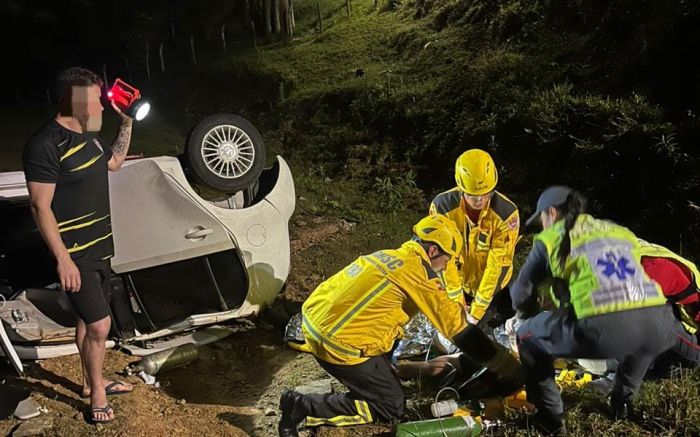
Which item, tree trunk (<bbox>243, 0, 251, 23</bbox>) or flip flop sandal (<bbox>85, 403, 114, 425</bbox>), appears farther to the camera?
tree trunk (<bbox>243, 0, 251, 23</bbox>)

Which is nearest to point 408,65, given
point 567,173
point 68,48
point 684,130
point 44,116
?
point 567,173

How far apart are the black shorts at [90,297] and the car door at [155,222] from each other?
31.2 inches

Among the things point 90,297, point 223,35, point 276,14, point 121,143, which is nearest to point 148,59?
point 223,35

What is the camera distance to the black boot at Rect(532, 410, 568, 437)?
3059mm

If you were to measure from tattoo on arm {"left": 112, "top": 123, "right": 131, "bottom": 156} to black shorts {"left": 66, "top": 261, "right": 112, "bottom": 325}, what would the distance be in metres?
0.76

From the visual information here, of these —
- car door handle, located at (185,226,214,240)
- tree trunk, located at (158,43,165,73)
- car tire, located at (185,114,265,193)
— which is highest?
tree trunk, located at (158,43,165,73)

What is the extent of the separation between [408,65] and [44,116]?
9.95 meters

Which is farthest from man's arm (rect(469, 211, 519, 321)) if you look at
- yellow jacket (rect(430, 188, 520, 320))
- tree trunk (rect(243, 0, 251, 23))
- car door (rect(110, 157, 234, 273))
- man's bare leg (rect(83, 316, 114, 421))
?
tree trunk (rect(243, 0, 251, 23))

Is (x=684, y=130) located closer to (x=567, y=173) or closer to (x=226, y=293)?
(x=567, y=173)

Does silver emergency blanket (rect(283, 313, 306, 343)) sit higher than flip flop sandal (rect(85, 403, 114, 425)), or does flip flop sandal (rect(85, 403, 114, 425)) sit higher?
flip flop sandal (rect(85, 403, 114, 425))

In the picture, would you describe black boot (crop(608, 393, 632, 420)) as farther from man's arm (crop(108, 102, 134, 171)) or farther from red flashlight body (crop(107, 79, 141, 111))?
red flashlight body (crop(107, 79, 141, 111))

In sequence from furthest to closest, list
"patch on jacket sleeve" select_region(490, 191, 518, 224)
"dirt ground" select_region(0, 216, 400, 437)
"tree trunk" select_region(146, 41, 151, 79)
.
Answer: "tree trunk" select_region(146, 41, 151, 79) → "patch on jacket sleeve" select_region(490, 191, 518, 224) → "dirt ground" select_region(0, 216, 400, 437)

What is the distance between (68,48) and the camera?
20.3 m

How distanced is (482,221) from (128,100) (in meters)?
2.42
